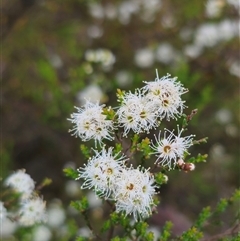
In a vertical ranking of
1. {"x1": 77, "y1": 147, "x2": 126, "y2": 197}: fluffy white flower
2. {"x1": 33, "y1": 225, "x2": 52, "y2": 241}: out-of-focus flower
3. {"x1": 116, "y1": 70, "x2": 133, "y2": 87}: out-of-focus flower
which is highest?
{"x1": 116, "y1": 70, "x2": 133, "y2": 87}: out-of-focus flower

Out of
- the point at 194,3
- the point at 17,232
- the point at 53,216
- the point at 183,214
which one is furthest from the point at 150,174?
the point at 194,3

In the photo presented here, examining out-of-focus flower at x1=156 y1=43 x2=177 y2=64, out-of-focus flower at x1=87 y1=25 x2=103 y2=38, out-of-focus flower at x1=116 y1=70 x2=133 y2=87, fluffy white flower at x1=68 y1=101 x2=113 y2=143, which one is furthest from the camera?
out-of-focus flower at x1=87 y1=25 x2=103 y2=38

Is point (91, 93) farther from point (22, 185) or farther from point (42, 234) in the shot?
point (22, 185)

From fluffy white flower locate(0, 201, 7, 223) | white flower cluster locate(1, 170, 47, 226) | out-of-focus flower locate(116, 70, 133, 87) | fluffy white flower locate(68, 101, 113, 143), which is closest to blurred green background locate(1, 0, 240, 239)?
out-of-focus flower locate(116, 70, 133, 87)

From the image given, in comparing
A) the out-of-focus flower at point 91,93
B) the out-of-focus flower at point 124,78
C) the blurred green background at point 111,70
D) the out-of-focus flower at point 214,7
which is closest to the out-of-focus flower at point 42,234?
the blurred green background at point 111,70

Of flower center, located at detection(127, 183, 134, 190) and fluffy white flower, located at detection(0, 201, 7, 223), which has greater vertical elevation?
fluffy white flower, located at detection(0, 201, 7, 223)

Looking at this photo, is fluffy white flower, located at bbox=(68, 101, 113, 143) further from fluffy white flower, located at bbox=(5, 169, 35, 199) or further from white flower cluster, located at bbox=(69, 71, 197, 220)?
fluffy white flower, located at bbox=(5, 169, 35, 199)

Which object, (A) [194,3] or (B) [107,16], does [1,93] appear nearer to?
(B) [107,16]
